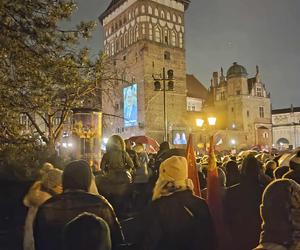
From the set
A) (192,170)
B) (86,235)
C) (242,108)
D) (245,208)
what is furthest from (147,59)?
(86,235)

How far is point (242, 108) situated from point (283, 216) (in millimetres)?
60507

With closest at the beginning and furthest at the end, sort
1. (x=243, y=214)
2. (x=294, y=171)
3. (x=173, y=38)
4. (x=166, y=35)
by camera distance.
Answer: (x=243, y=214)
(x=294, y=171)
(x=166, y=35)
(x=173, y=38)

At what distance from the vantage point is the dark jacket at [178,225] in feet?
11.4

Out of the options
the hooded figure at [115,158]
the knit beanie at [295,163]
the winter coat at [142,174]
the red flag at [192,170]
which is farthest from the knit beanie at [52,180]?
the winter coat at [142,174]

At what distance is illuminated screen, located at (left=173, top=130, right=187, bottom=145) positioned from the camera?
52256mm

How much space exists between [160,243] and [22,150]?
563cm

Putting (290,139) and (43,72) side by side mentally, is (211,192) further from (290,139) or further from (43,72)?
(290,139)

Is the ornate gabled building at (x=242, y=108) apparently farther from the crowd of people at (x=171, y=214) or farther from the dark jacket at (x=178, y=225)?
the dark jacket at (x=178, y=225)

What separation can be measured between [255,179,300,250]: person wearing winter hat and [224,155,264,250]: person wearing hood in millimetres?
1748

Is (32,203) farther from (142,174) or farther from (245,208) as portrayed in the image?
(142,174)

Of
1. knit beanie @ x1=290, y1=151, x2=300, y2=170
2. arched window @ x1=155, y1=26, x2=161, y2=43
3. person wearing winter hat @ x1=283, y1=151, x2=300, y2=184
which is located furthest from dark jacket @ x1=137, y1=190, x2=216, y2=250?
arched window @ x1=155, y1=26, x2=161, y2=43

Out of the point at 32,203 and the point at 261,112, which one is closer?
the point at 32,203

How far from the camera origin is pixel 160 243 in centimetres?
345

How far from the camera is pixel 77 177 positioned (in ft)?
11.6
